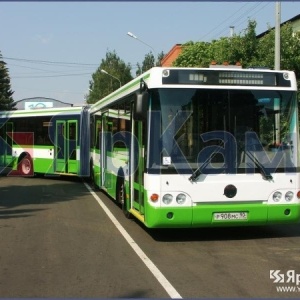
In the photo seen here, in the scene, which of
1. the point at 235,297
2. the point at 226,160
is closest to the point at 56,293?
the point at 235,297

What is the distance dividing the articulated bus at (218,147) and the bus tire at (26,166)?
14323mm

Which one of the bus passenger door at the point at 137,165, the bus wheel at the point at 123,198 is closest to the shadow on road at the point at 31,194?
the bus wheel at the point at 123,198

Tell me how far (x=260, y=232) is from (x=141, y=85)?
3594 mm

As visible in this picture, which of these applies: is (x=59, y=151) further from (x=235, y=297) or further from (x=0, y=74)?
(x=0, y=74)

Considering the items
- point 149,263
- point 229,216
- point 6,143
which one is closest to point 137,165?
point 229,216

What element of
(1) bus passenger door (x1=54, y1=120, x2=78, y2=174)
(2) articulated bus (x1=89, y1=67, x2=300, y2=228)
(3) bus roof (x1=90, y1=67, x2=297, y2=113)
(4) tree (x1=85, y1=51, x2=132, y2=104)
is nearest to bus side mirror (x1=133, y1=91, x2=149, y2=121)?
(2) articulated bus (x1=89, y1=67, x2=300, y2=228)

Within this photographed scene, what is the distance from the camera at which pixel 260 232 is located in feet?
31.6

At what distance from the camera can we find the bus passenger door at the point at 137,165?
29.7 ft

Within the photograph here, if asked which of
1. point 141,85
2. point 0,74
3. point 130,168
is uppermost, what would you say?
point 0,74

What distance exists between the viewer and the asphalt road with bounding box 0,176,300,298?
595cm

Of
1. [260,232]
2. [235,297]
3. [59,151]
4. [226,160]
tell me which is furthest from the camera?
[59,151]

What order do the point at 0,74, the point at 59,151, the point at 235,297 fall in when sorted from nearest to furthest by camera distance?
the point at 235,297 < the point at 59,151 < the point at 0,74

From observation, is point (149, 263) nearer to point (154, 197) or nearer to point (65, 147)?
point (154, 197)

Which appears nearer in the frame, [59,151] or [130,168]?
[130,168]
